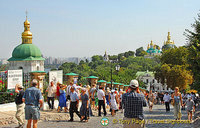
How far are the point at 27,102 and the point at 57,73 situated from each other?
8.99m

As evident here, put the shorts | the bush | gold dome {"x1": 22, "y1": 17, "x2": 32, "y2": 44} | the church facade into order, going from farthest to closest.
→ 1. the church facade
2. gold dome {"x1": 22, "y1": 17, "x2": 32, "y2": 44}
3. the bush
4. the shorts

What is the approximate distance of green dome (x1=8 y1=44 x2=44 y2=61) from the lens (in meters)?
59.9

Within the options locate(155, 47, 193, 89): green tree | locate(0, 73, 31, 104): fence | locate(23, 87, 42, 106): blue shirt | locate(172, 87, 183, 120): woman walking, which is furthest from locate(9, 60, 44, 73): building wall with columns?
locate(23, 87, 42, 106): blue shirt

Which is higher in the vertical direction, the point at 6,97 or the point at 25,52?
the point at 25,52

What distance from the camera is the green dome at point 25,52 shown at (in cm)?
5990

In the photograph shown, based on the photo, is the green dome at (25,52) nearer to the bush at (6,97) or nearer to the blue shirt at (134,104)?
the bush at (6,97)

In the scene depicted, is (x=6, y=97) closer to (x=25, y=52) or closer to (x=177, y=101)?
(x=177, y=101)

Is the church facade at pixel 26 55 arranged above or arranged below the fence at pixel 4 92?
above

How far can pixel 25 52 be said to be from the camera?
6047cm

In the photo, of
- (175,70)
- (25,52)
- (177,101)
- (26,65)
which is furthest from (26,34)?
(177,101)

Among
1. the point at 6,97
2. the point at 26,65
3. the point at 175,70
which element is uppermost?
the point at 26,65

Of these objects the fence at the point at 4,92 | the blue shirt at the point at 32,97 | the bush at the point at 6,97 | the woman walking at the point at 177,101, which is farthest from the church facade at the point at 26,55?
the blue shirt at the point at 32,97

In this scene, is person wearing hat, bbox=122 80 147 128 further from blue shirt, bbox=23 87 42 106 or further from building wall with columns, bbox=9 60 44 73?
building wall with columns, bbox=9 60 44 73

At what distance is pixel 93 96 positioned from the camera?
16016 mm
